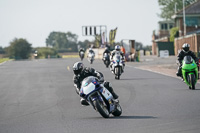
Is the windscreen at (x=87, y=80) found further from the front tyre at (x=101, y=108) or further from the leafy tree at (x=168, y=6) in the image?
the leafy tree at (x=168, y=6)

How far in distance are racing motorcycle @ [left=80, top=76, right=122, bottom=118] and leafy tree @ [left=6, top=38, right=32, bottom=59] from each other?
106 metres

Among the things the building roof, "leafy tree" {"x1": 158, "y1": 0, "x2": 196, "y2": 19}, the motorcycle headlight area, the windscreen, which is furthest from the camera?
"leafy tree" {"x1": 158, "y1": 0, "x2": 196, "y2": 19}

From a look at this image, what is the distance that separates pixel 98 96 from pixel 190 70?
7.07m

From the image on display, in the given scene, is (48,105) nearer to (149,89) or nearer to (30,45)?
(149,89)

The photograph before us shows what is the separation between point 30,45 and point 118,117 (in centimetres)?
10664

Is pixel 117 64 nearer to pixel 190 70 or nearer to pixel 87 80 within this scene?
pixel 190 70

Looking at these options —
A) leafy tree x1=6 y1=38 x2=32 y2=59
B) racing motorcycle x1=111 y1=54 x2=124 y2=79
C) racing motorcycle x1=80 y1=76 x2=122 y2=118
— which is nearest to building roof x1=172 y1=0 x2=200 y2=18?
leafy tree x1=6 y1=38 x2=32 y2=59

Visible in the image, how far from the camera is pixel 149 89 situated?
18266mm

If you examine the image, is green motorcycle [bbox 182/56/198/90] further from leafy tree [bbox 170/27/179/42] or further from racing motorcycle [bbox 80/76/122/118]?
leafy tree [bbox 170/27/179/42]

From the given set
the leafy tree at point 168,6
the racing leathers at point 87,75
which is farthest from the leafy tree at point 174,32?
the racing leathers at point 87,75

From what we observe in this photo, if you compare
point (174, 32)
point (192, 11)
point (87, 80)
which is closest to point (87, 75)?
point (87, 80)

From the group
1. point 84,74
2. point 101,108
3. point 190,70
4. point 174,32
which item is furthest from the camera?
point 174,32

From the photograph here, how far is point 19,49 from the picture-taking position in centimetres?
11619

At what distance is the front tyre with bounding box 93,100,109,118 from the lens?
1047 cm
